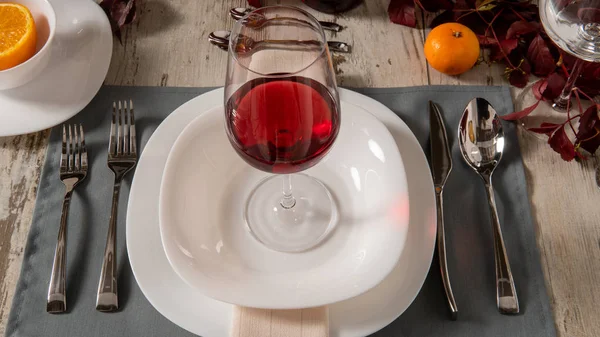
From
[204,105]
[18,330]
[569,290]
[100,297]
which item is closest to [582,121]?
[569,290]

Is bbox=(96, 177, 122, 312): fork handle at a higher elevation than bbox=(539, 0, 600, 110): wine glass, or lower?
lower

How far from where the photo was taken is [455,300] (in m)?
0.74

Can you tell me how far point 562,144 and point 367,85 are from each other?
35cm

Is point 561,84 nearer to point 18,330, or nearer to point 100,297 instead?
point 100,297

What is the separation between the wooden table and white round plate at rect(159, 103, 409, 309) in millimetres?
219

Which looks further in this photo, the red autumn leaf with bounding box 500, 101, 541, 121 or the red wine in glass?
the red autumn leaf with bounding box 500, 101, 541, 121

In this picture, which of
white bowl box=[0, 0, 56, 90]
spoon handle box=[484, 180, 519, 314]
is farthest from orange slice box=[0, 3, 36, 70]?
spoon handle box=[484, 180, 519, 314]

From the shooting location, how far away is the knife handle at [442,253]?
2.36 ft

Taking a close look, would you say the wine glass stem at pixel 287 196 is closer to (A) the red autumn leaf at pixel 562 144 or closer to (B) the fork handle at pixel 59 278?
(B) the fork handle at pixel 59 278

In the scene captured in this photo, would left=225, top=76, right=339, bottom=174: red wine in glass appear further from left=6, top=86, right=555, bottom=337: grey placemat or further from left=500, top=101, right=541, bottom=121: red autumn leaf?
left=500, top=101, right=541, bottom=121: red autumn leaf

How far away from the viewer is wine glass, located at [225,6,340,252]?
0.61 metres

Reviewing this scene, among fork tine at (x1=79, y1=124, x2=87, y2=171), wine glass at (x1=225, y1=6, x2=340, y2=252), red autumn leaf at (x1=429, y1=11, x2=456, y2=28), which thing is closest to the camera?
wine glass at (x1=225, y1=6, x2=340, y2=252)

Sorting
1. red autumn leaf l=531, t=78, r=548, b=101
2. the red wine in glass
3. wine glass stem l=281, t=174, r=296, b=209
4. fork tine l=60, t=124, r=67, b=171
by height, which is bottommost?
red autumn leaf l=531, t=78, r=548, b=101

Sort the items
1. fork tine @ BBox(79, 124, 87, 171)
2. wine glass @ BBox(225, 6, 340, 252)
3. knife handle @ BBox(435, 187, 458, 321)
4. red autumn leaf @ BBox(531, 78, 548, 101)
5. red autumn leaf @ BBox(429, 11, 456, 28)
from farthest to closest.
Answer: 1. red autumn leaf @ BBox(429, 11, 456, 28)
2. red autumn leaf @ BBox(531, 78, 548, 101)
3. fork tine @ BBox(79, 124, 87, 171)
4. knife handle @ BBox(435, 187, 458, 321)
5. wine glass @ BBox(225, 6, 340, 252)
